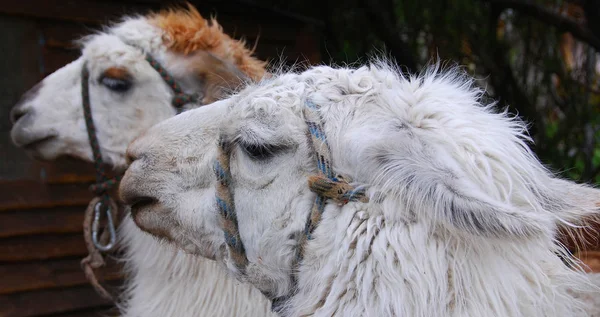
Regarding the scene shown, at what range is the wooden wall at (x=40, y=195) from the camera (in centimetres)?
410

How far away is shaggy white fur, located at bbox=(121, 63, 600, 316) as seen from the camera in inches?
57.8

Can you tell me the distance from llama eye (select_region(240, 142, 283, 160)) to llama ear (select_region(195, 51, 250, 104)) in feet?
3.95

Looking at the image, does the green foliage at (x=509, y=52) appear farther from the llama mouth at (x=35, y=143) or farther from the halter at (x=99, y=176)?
the llama mouth at (x=35, y=143)

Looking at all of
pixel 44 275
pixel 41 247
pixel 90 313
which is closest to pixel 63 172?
pixel 41 247

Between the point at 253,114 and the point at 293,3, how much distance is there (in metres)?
4.75

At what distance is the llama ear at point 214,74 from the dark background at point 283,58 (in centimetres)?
27

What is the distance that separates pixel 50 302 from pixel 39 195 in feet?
2.55

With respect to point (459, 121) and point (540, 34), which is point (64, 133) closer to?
point (459, 121)

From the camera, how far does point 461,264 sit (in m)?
1.49

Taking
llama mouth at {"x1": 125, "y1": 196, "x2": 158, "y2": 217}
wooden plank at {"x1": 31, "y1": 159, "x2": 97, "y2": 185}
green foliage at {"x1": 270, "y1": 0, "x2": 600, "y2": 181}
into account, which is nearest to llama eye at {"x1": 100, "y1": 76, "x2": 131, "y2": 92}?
llama mouth at {"x1": 125, "y1": 196, "x2": 158, "y2": 217}

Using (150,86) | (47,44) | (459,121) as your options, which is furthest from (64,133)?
(459,121)

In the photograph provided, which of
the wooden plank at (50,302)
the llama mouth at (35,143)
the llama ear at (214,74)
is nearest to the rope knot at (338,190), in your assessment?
the llama ear at (214,74)

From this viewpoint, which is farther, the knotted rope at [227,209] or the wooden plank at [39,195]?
the wooden plank at [39,195]

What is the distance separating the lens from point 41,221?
4262 mm
